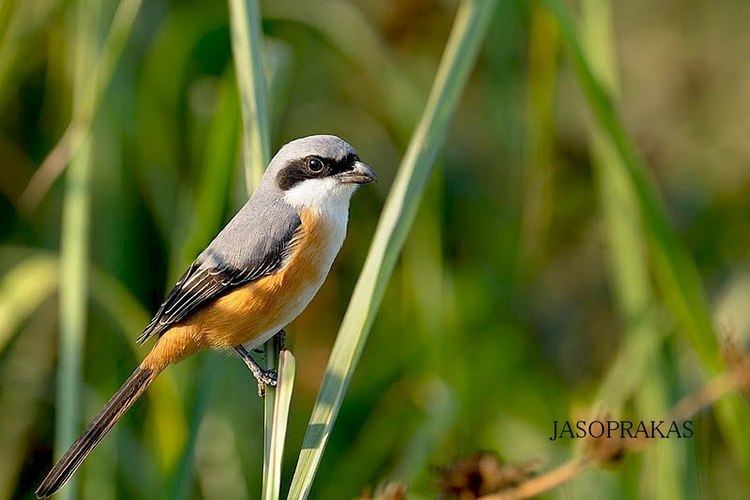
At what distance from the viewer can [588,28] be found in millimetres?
2795

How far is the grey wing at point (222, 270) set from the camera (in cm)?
179

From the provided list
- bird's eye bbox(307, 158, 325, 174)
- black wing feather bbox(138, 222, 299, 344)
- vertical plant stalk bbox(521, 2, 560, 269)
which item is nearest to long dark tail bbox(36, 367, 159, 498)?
black wing feather bbox(138, 222, 299, 344)

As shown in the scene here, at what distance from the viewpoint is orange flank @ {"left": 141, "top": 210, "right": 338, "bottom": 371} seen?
6.07 ft

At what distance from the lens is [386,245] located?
66.0 inches

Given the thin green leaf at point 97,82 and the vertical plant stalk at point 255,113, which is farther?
the thin green leaf at point 97,82

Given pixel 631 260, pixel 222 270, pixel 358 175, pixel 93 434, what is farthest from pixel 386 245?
pixel 631 260

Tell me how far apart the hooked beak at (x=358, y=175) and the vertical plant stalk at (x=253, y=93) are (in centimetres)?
19

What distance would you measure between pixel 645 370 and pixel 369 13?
214 cm

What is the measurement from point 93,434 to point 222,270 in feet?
1.16

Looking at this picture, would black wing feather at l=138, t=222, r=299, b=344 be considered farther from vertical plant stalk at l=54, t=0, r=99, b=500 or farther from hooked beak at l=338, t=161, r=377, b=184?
vertical plant stalk at l=54, t=0, r=99, b=500

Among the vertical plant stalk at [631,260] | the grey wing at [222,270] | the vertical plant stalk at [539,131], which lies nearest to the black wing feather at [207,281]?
the grey wing at [222,270]

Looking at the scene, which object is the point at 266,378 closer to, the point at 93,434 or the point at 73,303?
the point at 93,434

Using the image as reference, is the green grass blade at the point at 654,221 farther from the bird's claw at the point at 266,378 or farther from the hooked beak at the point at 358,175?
the bird's claw at the point at 266,378

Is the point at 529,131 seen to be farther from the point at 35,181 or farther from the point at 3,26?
the point at 3,26
